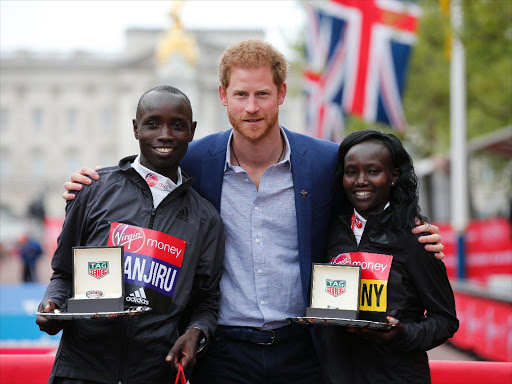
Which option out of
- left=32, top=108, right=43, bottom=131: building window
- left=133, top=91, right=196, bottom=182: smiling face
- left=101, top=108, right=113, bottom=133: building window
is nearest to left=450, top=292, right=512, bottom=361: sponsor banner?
left=133, top=91, right=196, bottom=182: smiling face

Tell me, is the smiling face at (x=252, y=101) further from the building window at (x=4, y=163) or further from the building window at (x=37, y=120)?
the building window at (x=37, y=120)

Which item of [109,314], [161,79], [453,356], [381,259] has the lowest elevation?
[453,356]

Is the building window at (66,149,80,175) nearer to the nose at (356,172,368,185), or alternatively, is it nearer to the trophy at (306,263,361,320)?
the nose at (356,172,368,185)

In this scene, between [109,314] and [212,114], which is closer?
[109,314]

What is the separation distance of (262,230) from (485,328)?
637cm

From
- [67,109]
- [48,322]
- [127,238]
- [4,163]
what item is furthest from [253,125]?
[4,163]

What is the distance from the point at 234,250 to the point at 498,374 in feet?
5.18

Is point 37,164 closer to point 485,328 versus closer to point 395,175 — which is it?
point 485,328

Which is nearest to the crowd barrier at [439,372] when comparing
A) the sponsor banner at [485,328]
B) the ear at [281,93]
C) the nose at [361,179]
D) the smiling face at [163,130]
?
the nose at [361,179]

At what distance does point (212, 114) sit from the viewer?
71.7 m

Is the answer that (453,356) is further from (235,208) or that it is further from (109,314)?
(109,314)

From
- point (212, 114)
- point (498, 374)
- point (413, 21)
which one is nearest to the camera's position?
point (498, 374)

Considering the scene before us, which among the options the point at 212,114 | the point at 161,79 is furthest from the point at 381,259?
the point at 212,114

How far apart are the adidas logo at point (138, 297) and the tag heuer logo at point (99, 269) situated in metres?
0.17
